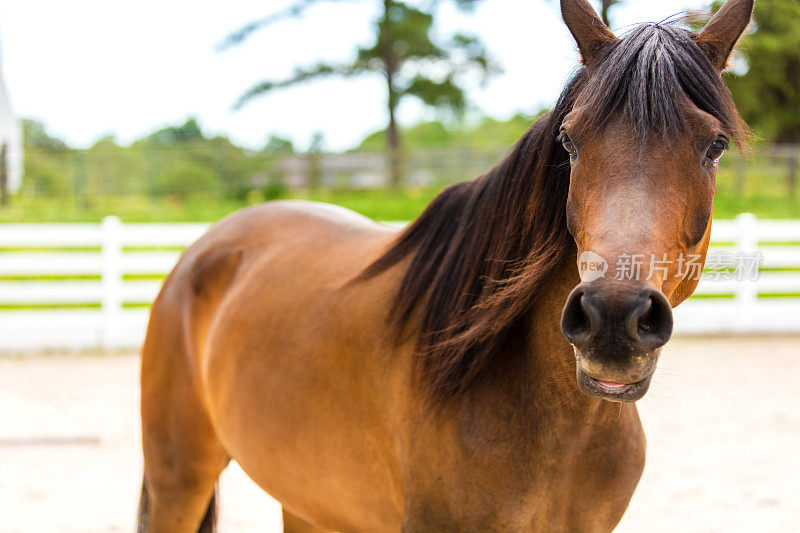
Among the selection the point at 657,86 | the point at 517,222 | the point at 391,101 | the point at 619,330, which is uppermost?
the point at 391,101

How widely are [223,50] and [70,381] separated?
33.1ft

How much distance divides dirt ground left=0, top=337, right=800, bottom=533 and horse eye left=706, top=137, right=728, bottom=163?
1.09 metres

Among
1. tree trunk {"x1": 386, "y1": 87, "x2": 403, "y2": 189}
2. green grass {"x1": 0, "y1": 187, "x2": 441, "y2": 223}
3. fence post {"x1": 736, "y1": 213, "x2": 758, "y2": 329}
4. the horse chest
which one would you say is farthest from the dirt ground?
tree trunk {"x1": 386, "y1": 87, "x2": 403, "y2": 189}

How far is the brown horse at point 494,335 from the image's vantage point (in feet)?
4.09

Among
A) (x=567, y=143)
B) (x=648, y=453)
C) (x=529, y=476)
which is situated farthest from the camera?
(x=648, y=453)

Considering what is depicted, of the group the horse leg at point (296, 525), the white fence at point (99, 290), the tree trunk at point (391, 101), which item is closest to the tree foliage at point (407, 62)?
the tree trunk at point (391, 101)

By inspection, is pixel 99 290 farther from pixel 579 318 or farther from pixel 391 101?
pixel 391 101

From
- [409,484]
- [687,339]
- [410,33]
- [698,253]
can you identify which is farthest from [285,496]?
[410,33]

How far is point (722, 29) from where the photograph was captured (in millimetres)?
1429

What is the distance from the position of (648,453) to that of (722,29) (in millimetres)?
3686

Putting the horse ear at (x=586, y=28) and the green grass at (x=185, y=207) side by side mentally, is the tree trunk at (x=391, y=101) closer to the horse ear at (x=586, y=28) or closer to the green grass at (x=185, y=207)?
the green grass at (x=185, y=207)

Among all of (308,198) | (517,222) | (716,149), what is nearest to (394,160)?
(308,198)

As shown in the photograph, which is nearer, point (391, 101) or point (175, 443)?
point (175, 443)

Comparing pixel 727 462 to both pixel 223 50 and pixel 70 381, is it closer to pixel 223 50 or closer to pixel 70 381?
pixel 70 381
